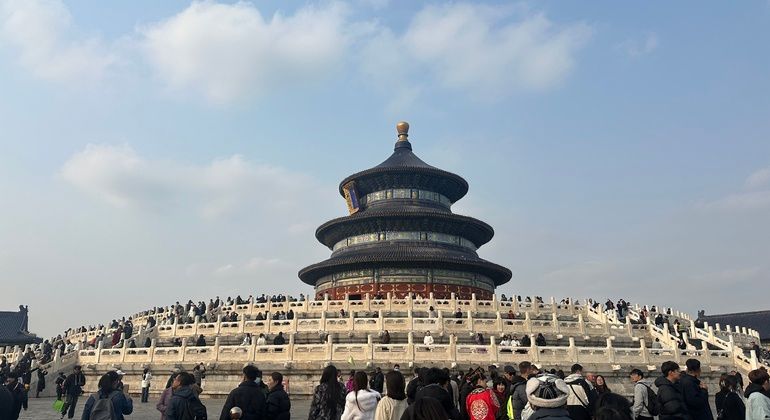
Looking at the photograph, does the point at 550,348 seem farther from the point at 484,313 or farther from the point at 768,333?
the point at 768,333

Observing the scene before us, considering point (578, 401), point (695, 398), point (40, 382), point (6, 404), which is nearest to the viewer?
point (578, 401)

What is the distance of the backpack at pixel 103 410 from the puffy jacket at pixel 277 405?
2.15 metres

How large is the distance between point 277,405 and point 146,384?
48.6 ft

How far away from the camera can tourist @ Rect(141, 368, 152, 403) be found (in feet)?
66.6

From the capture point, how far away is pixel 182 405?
748cm

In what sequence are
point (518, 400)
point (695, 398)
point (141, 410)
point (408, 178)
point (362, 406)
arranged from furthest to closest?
point (408, 178), point (141, 410), point (518, 400), point (695, 398), point (362, 406)

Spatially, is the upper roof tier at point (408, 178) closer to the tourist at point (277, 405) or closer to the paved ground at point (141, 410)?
the paved ground at point (141, 410)

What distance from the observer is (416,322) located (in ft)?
80.6

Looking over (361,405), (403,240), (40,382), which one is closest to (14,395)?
(361,405)

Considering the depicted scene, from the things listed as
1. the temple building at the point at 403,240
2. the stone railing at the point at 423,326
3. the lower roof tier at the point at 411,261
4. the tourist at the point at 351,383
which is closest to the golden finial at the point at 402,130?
the temple building at the point at 403,240

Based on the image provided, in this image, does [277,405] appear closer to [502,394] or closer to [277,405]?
[277,405]

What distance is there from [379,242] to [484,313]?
1615cm

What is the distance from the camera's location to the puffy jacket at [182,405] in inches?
294

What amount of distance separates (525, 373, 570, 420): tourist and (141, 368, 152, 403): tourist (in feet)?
60.0
